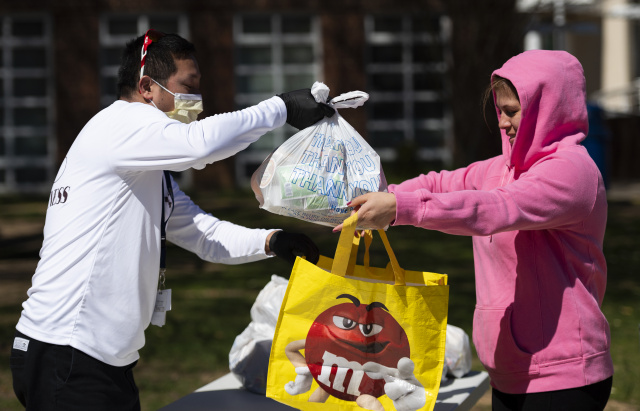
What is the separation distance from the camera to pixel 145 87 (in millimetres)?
2789

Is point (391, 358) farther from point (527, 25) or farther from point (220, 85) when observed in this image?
point (220, 85)

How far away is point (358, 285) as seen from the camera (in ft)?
8.38

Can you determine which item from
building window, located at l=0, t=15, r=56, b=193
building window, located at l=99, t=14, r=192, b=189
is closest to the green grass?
building window, located at l=0, t=15, r=56, b=193

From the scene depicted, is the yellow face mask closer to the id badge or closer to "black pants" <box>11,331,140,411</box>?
the id badge

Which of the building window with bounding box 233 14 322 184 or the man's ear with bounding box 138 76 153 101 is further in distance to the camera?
the building window with bounding box 233 14 322 184

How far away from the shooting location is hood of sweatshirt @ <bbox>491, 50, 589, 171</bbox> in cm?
245

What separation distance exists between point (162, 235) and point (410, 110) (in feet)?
55.3

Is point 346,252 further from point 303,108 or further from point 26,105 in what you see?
point 26,105

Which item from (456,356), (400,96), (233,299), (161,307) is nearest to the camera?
(161,307)

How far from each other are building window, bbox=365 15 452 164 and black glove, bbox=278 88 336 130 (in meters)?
16.1

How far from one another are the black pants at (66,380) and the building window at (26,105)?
16.8 metres

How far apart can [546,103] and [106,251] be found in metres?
1.46

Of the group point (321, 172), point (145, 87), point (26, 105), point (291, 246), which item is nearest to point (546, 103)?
point (321, 172)

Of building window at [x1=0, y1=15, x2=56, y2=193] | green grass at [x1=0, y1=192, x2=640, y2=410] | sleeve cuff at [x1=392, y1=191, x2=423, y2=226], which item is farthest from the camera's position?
building window at [x1=0, y1=15, x2=56, y2=193]
